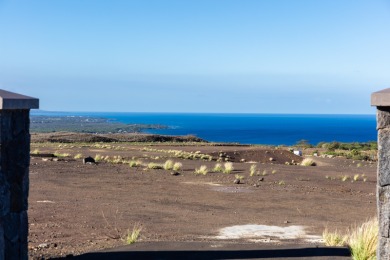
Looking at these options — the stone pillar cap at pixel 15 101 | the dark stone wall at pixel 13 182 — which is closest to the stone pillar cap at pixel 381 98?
the stone pillar cap at pixel 15 101

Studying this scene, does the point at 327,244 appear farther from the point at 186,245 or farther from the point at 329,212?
the point at 329,212

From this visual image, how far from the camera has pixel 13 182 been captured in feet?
25.4

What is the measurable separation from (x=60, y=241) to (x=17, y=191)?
3.56 meters

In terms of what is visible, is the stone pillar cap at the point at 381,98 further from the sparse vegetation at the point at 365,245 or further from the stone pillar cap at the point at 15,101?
the stone pillar cap at the point at 15,101

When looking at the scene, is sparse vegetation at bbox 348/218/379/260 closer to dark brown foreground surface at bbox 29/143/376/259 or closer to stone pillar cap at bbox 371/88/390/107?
dark brown foreground surface at bbox 29/143/376/259

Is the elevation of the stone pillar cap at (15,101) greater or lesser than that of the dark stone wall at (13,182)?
greater

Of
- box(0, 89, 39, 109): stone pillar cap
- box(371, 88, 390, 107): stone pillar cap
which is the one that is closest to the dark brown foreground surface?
box(0, 89, 39, 109): stone pillar cap

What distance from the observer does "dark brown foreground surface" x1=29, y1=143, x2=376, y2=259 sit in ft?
39.2

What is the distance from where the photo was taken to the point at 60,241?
1115 centimetres

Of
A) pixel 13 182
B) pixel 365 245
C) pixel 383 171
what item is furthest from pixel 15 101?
pixel 365 245

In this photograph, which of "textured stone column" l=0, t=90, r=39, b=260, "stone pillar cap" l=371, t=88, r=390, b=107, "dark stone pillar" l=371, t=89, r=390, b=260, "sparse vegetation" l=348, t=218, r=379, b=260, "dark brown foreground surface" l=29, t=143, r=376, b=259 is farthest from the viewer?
"dark brown foreground surface" l=29, t=143, r=376, b=259

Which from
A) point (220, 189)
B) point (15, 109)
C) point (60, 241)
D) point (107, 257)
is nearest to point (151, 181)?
point (220, 189)

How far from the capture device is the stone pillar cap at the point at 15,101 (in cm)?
721

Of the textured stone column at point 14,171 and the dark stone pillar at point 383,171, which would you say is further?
the textured stone column at point 14,171
